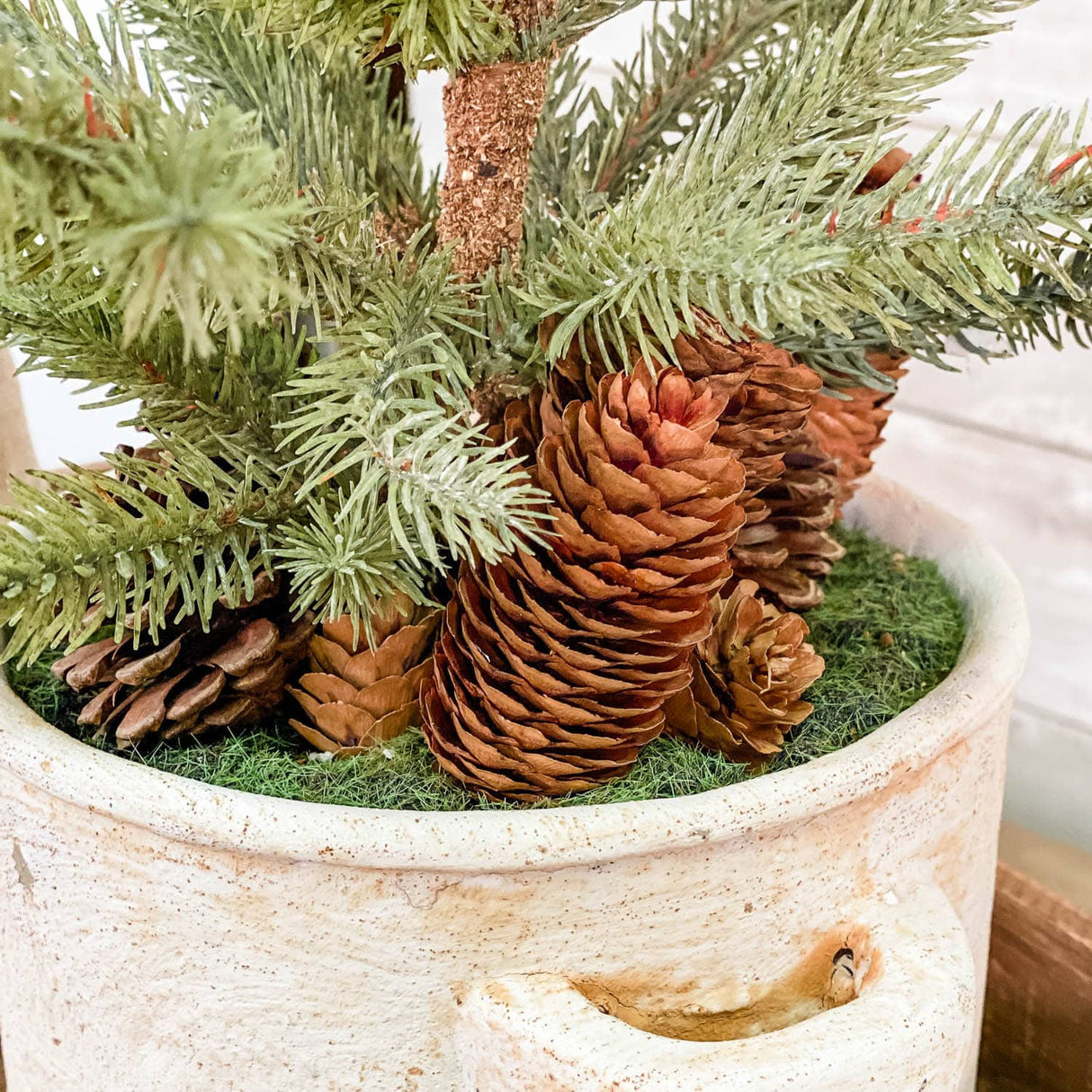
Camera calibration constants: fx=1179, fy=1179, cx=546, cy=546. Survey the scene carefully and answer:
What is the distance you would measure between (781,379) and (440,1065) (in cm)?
23

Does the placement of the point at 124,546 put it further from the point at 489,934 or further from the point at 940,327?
the point at 940,327

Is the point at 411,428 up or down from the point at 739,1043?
up

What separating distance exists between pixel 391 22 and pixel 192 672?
0.66 feet

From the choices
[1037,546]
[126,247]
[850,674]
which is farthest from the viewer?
[1037,546]

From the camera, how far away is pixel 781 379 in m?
0.37

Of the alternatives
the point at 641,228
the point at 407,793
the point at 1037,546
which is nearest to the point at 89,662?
the point at 407,793

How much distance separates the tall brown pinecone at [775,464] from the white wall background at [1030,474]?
218 mm

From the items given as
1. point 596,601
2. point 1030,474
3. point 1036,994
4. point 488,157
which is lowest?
point 1036,994

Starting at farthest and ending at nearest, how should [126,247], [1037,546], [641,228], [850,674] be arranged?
1. [1037,546]
2. [850,674]
3. [641,228]
4. [126,247]

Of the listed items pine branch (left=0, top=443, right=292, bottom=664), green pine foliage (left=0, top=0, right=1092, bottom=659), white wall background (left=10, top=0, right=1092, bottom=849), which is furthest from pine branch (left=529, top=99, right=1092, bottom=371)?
white wall background (left=10, top=0, right=1092, bottom=849)

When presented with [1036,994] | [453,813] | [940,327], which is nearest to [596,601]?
[453,813]

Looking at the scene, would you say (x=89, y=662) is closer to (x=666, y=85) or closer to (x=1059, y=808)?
(x=666, y=85)

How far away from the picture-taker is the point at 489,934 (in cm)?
32

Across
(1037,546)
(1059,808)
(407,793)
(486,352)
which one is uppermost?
(486,352)
